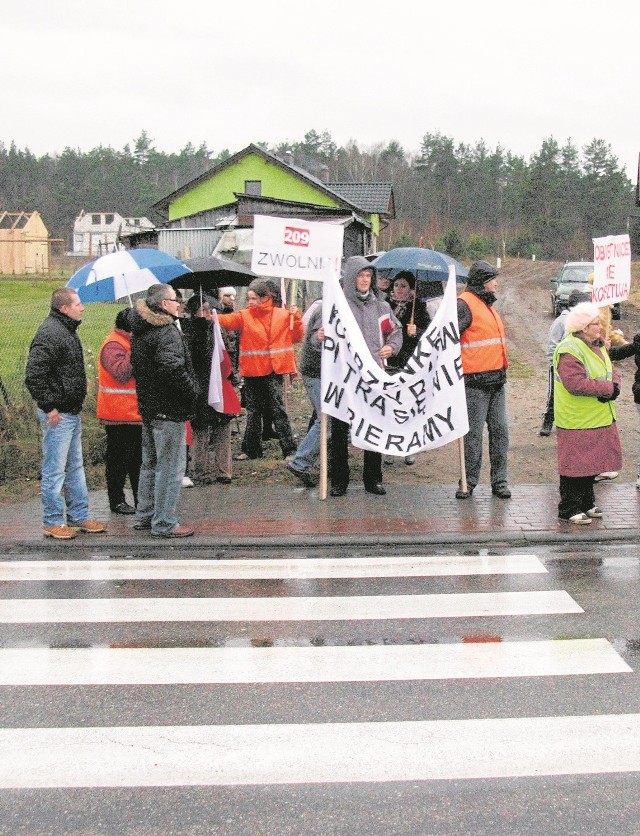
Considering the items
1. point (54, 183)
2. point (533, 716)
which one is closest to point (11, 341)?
point (533, 716)

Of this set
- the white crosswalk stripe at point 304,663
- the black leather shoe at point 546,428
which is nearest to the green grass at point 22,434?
the white crosswalk stripe at point 304,663

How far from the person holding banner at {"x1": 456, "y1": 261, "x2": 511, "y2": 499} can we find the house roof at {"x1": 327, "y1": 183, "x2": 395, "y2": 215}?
42856mm

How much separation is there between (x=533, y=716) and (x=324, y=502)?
492cm

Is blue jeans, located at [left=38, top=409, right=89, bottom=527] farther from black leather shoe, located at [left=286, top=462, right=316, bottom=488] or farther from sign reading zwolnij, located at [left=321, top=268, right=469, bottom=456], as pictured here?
sign reading zwolnij, located at [left=321, top=268, right=469, bottom=456]

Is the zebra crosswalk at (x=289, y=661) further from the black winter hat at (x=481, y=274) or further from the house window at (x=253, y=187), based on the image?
the house window at (x=253, y=187)

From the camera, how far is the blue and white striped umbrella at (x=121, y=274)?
8789 mm

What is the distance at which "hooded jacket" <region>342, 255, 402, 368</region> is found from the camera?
9.40 m

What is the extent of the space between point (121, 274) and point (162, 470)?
2063 millimetres

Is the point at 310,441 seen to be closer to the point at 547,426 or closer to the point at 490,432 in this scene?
the point at 490,432

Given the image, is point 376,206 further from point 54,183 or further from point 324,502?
point 54,183

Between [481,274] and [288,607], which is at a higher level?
[481,274]

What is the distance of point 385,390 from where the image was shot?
9320mm

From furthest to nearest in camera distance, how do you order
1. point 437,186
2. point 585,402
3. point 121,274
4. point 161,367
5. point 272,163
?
point 437,186, point 272,163, point 121,274, point 585,402, point 161,367

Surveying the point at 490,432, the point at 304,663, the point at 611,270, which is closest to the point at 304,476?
the point at 490,432
